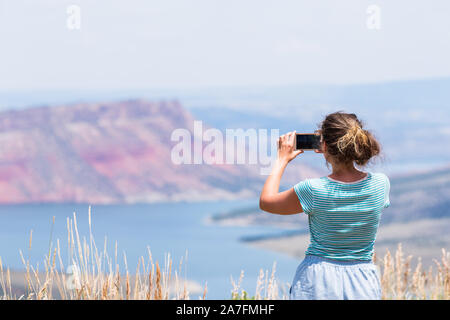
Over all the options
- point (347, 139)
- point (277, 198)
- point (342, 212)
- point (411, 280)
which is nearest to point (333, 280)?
point (342, 212)

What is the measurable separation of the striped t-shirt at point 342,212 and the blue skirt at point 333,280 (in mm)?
36

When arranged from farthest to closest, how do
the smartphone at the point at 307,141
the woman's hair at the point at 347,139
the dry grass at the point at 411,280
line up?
the dry grass at the point at 411,280, the smartphone at the point at 307,141, the woman's hair at the point at 347,139

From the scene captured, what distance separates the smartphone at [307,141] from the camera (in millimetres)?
2562

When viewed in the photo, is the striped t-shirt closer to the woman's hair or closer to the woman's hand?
the woman's hair

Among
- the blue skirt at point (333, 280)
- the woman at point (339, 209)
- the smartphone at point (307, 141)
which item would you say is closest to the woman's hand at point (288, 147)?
the smartphone at point (307, 141)

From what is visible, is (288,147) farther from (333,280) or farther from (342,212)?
(333,280)

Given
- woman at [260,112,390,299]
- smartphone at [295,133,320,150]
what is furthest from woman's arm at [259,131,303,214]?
smartphone at [295,133,320,150]

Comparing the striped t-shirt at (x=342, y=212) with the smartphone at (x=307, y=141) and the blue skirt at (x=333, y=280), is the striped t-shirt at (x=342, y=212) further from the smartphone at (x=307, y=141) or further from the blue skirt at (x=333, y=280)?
the smartphone at (x=307, y=141)

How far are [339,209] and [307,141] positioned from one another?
367 millimetres

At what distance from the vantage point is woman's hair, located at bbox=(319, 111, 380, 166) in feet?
7.69
